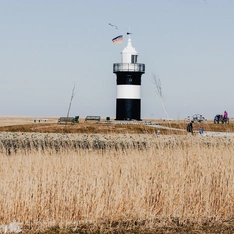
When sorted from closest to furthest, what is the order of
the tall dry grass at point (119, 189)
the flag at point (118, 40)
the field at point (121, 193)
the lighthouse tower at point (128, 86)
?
the field at point (121, 193) → the tall dry grass at point (119, 189) → the lighthouse tower at point (128, 86) → the flag at point (118, 40)

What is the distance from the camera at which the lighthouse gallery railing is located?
36.5 metres

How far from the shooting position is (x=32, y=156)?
→ 916 cm

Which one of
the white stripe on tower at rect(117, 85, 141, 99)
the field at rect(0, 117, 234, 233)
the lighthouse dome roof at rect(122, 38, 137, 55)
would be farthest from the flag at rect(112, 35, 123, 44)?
the field at rect(0, 117, 234, 233)

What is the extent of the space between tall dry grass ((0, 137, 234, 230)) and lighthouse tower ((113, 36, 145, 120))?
2735 cm

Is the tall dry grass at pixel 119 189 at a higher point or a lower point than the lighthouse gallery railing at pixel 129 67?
lower

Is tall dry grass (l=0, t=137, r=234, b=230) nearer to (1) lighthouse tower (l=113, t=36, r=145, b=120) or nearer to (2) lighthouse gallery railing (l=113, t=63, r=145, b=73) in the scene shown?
(1) lighthouse tower (l=113, t=36, r=145, b=120)

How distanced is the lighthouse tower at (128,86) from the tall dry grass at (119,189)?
89.7ft

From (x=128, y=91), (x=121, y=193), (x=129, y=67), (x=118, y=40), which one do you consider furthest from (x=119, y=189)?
(x=118, y=40)

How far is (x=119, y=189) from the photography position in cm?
771

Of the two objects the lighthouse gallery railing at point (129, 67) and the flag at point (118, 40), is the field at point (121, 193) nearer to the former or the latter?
the lighthouse gallery railing at point (129, 67)

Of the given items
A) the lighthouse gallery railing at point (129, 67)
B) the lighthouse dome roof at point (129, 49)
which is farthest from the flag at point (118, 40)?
the lighthouse gallery railing at point (129, 67)

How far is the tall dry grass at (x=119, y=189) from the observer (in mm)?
7254

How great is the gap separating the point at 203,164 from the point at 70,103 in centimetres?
264

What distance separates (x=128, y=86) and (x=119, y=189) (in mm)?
29042
